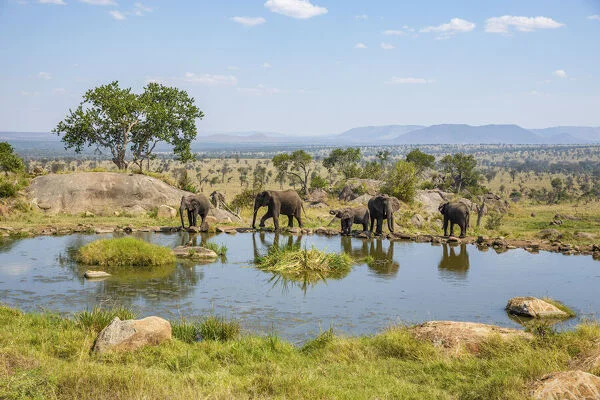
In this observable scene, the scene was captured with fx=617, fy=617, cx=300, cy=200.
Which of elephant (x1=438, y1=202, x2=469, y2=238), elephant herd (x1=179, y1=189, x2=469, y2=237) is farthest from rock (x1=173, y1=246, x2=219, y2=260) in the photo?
elephant (x1=438, y1=202, x2=469, y2=238)

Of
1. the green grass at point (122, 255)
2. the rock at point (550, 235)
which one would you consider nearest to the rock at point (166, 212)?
the green grass at point (122, 255)

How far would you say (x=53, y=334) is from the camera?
11305mm

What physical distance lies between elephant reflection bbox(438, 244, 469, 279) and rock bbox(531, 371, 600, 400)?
39.8 feet

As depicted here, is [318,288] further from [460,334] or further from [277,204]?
[277,204]

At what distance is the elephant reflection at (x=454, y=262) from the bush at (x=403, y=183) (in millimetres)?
13637

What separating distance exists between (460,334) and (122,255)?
40.1ft

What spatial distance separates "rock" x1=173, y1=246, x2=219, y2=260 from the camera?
21.7 meters

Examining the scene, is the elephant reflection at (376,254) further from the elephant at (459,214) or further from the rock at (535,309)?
the rock at (535,309)

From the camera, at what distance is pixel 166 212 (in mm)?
32750

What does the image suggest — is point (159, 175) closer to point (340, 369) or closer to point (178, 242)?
point (178, 242)

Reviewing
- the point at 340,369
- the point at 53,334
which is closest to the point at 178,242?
the point at 53,334

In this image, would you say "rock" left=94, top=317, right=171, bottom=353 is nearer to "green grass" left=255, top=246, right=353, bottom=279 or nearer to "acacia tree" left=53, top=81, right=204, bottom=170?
"green grass" left=255, top=246, right=353, bottom=279

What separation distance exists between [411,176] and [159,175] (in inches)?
647

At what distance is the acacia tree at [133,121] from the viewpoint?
130 feet
